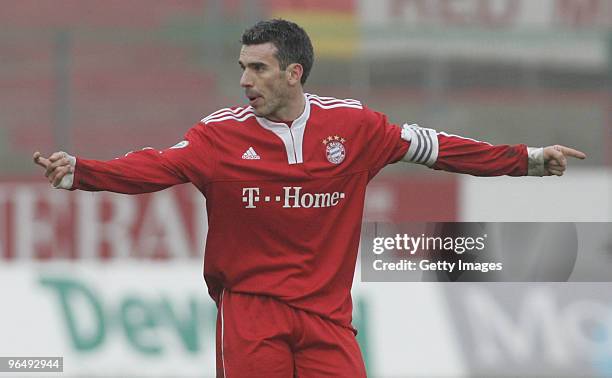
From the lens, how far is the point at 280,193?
399cm

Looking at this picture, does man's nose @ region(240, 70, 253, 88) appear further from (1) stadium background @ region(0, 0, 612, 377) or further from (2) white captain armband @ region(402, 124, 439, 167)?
(1) stadium background @ region(0, 0, 612, 377)

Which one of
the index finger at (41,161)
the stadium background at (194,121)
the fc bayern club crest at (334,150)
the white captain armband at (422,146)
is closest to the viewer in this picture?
the index finger at (41,161)

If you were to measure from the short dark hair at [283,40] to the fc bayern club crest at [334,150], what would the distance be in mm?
218

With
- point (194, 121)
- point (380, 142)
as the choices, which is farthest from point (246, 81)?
point (194, 121)

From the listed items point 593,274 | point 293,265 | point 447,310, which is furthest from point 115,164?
point 593,274

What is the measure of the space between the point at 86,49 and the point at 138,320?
4.40 ft

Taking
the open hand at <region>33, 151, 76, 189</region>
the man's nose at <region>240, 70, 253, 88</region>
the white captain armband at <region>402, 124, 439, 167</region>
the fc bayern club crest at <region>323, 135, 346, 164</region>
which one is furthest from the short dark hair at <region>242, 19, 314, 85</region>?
the open hand at <region>33, 151, 76, 189</region>

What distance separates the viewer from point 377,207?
19.5 feet

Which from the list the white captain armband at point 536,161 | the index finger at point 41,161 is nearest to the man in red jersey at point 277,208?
the index finger at point 41,161

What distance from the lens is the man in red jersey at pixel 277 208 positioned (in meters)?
3.94

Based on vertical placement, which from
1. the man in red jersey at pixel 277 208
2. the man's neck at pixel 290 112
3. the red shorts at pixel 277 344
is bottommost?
the red shorts at pixel 277 344

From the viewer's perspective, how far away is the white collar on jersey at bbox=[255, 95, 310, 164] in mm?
3996

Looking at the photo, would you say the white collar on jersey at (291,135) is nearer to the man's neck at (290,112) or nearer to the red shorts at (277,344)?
the man's neck at (290,112)

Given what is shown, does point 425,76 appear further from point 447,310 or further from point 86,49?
point 86,49
